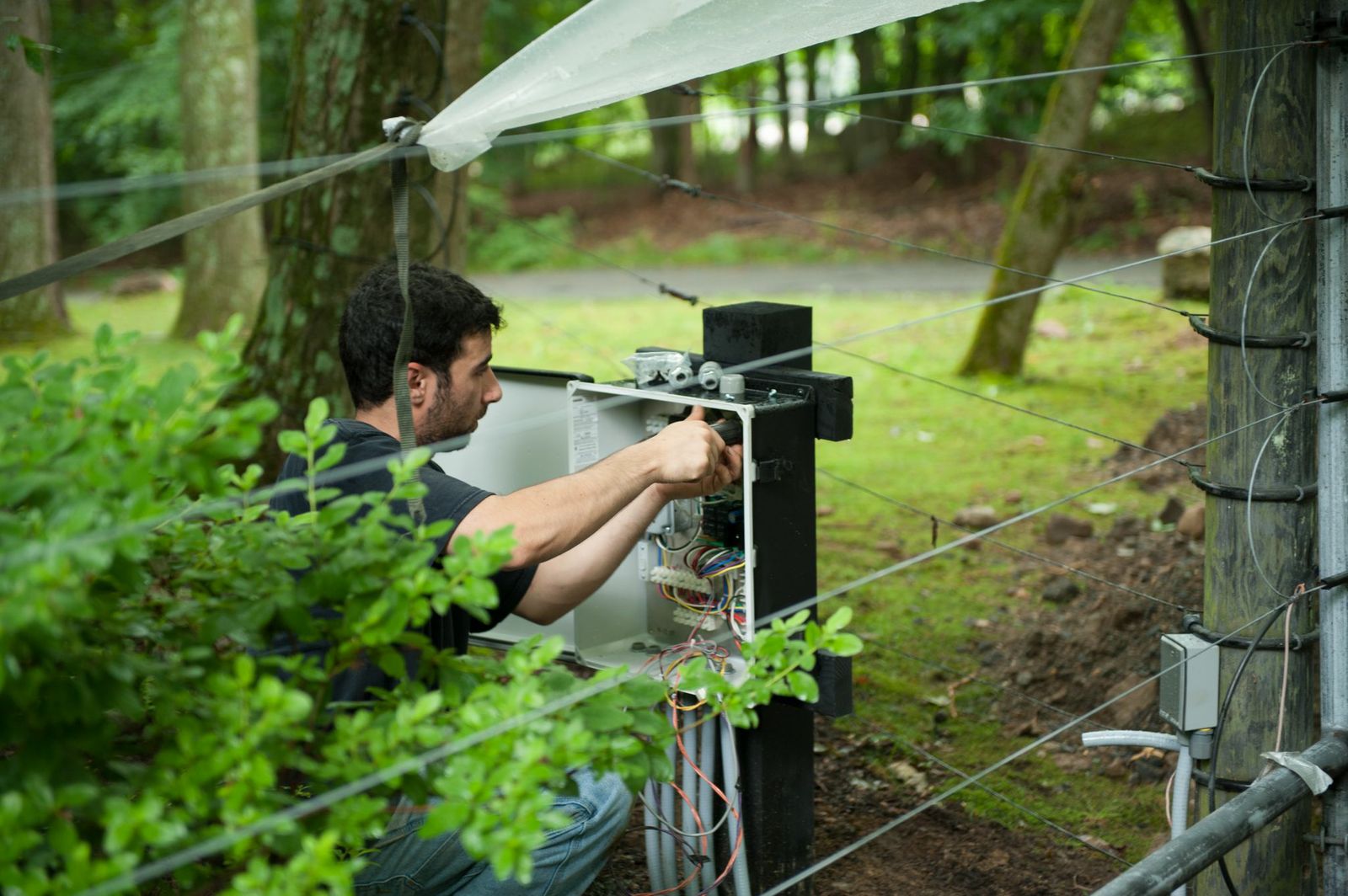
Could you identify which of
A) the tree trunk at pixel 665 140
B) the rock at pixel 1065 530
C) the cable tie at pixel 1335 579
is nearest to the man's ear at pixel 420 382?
the cable tie at pixel 1335 579

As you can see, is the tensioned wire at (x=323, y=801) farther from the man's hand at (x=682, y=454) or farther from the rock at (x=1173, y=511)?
the rock at (x=1173, y=511)

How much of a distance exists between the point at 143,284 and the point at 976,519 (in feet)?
43.9

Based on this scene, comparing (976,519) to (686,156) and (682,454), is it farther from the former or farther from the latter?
(686,156)

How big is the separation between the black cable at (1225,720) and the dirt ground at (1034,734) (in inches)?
28.0

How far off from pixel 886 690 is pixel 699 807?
1.93m

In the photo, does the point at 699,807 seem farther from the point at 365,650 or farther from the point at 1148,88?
the point at 1148,88

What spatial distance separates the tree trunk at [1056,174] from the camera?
7.98m

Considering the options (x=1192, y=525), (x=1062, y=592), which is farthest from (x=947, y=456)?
(x=1062, y=592)

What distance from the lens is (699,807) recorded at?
3102 mm

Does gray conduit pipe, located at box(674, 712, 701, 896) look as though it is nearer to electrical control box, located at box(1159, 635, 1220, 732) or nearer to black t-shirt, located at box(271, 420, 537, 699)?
black t-shirt, located at box(271, 420, 537, 699)

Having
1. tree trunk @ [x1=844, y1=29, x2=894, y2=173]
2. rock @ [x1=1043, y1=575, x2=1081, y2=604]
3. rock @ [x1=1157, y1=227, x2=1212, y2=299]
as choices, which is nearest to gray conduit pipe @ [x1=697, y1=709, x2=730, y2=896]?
rock @ [x1=1043, y1=575, x2=1081, y2=604]

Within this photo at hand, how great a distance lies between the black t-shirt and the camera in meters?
2.57

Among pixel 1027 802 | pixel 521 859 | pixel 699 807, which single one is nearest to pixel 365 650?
pixel 521 859

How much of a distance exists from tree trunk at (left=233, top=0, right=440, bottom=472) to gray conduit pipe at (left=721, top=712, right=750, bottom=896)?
2584 millimetres
